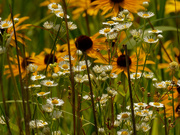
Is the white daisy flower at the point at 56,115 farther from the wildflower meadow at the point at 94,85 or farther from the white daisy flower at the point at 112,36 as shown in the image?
the white daisy flower at the point at 112,36

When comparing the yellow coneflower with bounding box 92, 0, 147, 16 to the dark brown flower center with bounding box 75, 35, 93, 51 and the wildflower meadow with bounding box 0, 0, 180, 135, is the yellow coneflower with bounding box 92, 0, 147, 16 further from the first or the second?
the dark brown flower center with bounding box 75, 35, 93, 51

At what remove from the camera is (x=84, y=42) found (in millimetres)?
1253

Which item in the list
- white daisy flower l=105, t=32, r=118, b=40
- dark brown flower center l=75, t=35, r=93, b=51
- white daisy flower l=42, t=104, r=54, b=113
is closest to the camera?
white daisy flower l=42, t=104, r=54, b=113

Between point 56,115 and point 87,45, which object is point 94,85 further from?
point 87,45

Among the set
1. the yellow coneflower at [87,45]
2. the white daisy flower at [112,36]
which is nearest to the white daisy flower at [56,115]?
the white daisy flower at [112,36]

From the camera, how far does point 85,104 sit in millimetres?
1167

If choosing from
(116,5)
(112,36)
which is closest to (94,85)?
(112,36)

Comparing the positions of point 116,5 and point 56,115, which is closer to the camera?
point 56,115

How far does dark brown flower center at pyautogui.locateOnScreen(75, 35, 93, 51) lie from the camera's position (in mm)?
1240

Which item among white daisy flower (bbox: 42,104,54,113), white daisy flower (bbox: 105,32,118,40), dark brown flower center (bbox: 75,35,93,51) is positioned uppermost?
white daisy flower (bbox: 105,32,118,40)

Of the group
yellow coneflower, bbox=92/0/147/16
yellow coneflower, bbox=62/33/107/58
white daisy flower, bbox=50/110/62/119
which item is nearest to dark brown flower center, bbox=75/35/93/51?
yellow coneflower, bbox=62/33/107/58

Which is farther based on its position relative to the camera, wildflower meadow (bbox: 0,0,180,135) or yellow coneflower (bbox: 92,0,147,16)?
yellow coneflower (bbox: 92,0,147,16)

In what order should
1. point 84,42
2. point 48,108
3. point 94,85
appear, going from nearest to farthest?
point 48,108
point 94,85
point 84,42

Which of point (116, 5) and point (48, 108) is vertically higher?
point (116, 5)
